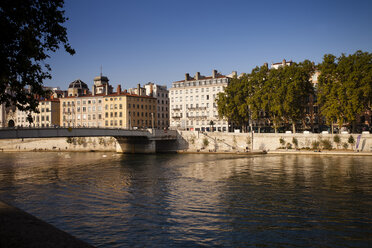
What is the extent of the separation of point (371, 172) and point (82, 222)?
124 feet

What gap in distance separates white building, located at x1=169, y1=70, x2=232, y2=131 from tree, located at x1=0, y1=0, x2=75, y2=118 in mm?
90740

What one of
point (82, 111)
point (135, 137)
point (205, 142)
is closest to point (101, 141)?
point (135, 137)

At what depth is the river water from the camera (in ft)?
64.3

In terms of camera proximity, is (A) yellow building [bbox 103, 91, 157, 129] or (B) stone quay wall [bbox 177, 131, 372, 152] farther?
(A) yellow building [bbox 103, 91, 157, 129]

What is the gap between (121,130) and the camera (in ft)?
249

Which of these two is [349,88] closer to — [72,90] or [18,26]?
[18,26]

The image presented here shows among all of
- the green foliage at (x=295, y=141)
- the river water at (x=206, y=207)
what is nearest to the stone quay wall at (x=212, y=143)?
the green foliage at (x=295, y=141)

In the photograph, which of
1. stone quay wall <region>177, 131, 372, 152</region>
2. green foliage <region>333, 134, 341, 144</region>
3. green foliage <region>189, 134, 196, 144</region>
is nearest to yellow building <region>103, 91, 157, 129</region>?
green foliage <region>189, 134, 196, 144</region>

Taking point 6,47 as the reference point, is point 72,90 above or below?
above

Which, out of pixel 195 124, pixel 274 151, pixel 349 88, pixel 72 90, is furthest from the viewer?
pixel 72 90

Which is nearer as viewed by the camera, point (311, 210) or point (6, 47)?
point (6, 47)

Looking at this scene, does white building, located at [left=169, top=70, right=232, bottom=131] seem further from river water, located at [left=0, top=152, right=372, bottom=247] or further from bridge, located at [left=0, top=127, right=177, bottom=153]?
river water, located at [left=0, top=152, right=372, bottom=247]

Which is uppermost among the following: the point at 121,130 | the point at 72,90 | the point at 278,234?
the point at 72,90

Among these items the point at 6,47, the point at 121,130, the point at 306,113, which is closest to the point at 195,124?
the point at 306,113
